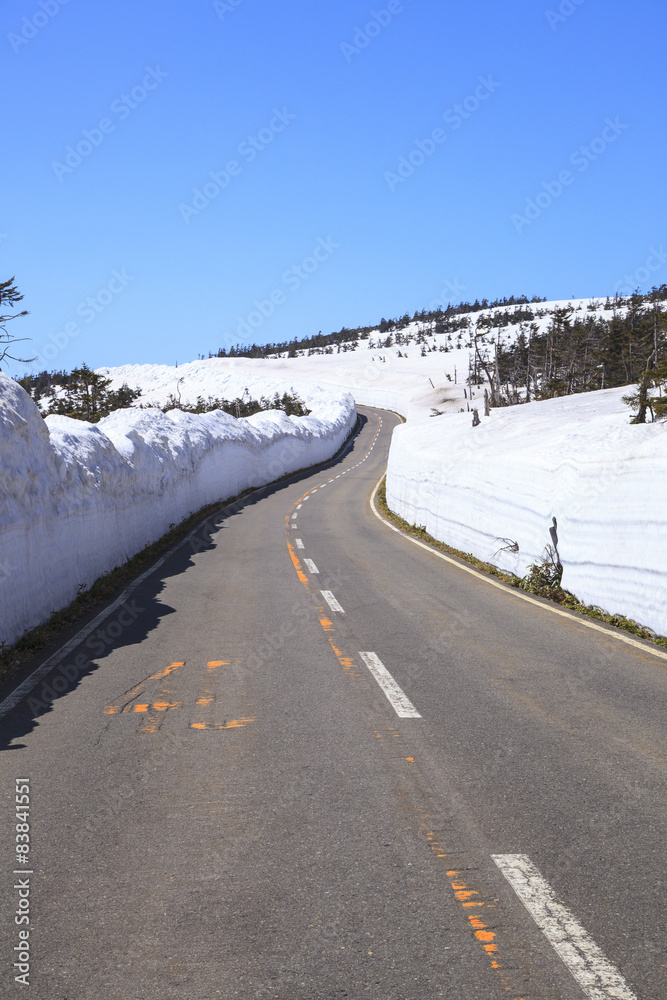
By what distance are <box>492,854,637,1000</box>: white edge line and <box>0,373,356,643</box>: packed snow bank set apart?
6855 mm

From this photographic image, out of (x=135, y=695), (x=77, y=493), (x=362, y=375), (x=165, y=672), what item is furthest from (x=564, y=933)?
(x=362, y=375)

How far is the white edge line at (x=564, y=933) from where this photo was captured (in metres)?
2.73

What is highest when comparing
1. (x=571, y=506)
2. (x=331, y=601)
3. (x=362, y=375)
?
(x=362, y=375)

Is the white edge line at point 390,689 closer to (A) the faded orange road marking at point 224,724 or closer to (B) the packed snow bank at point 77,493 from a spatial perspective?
(A) the faded orange road marking at point 224,724

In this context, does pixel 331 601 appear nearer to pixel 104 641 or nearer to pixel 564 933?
pixel 104 641

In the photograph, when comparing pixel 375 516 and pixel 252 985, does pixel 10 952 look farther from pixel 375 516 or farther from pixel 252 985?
pixel 375 516

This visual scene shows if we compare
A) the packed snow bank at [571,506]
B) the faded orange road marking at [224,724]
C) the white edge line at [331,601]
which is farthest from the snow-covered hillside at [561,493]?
the faded orange road marking at [224,724]

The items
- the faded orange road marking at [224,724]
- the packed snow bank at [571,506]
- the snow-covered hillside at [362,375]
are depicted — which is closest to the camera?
the faded orange road marking at [224,724]

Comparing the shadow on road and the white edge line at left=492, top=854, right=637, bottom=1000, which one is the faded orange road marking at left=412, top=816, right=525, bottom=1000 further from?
the shadow on road

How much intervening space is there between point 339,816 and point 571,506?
27.9ft

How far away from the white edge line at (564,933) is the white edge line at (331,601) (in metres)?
6.64

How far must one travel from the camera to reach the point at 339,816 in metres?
4.13

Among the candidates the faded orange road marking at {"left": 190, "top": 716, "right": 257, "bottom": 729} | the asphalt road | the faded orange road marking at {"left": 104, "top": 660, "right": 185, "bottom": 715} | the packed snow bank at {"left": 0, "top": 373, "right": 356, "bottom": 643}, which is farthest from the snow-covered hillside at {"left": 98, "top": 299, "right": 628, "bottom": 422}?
the faded orange road marking at {"left": 190, "top": 716, "right": 257, "bottom": 729}

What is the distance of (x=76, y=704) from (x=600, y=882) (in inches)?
188
